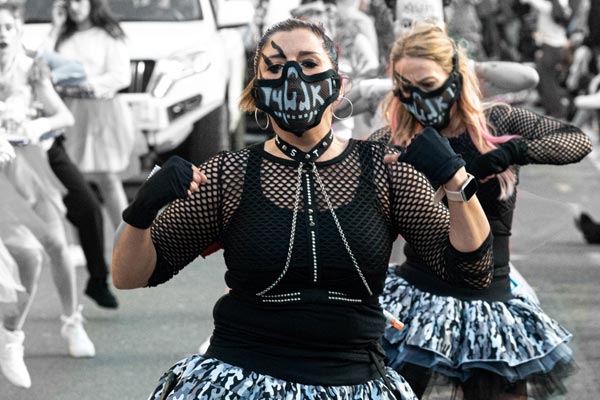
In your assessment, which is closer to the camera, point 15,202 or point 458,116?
point 458,116

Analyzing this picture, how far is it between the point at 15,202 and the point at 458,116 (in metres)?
2.52

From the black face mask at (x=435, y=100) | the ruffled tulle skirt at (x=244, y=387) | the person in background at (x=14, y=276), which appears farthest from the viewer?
the person in background at (x=14, y=276)

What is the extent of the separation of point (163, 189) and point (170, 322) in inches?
199

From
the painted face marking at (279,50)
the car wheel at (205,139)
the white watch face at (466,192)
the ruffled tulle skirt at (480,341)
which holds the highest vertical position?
the painted face marking at (279,50)

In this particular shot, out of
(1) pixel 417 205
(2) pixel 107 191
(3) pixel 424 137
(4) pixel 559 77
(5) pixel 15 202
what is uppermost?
(3) pixel 424 137

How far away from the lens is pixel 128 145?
10.2 metres

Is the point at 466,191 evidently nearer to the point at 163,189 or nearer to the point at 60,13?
the point at 163,189

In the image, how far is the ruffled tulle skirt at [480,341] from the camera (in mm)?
5020

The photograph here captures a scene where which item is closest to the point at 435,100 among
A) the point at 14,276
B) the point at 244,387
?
the point at 244,387

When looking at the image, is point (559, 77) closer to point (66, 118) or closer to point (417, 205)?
point (66, 118)

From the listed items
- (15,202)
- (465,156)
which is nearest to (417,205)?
(465,156)

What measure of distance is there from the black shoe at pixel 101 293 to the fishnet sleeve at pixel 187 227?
4738 mm

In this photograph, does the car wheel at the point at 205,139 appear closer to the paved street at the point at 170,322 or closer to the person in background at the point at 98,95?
the paved street at the point at 170,322

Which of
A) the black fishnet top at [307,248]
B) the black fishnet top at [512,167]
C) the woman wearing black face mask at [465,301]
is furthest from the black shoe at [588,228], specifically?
the black fishnet top at [307,248]
